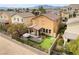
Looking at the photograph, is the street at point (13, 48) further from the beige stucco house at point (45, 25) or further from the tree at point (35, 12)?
the tree at point (35, 12)

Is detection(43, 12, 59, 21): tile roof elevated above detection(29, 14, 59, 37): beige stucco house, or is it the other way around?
detection(43, 12, 59, 21): tile roof

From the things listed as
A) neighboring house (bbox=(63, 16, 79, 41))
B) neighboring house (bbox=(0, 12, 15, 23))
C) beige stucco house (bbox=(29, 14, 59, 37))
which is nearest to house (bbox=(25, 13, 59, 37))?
beige stucco house (bbox=(29, 14, 59, 37))

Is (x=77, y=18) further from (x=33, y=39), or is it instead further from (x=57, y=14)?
(x=33, y=39)

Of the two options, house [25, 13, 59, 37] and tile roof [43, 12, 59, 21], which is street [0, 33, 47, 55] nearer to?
house [25, 13, 59, 37]

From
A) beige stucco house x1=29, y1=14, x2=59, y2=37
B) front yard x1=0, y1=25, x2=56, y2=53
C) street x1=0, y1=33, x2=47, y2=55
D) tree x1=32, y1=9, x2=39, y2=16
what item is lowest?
street x1=0, y1=33, x2=47, y2=55

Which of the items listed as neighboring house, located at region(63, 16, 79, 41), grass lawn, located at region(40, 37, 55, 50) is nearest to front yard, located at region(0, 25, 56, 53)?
grass lawn, located at region(40, 37, 55, 50)

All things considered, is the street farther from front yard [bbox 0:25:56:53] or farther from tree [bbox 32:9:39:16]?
tree [bbox 32:9:39:16]
